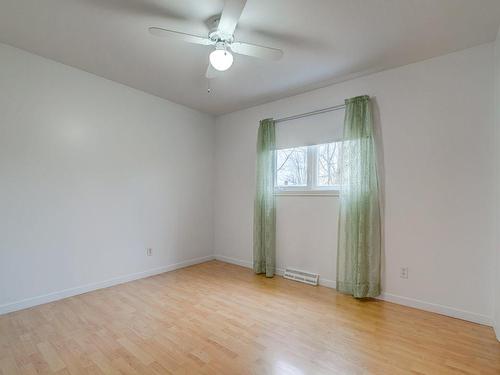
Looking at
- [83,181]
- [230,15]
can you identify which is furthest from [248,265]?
[230,15]

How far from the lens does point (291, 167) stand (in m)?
3.71

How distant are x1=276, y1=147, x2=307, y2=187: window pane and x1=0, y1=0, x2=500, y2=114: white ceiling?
39.3 inches

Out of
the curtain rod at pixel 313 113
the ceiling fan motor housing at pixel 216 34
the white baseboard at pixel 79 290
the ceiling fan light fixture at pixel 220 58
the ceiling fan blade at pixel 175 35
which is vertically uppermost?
the ceiling fan motor housing at pixel 216 34

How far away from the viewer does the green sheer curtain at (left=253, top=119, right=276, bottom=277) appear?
3680 mm

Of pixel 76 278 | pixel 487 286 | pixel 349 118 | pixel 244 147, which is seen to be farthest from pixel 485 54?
pixel 76 278

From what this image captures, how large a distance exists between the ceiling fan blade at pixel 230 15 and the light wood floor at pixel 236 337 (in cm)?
241

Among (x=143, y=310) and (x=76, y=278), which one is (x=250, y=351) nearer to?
(x=143, y=310)

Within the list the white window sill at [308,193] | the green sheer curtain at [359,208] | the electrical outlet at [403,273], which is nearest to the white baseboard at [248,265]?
the green sheer curtain at [359,208]

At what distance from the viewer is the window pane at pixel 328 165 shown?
3264 mm

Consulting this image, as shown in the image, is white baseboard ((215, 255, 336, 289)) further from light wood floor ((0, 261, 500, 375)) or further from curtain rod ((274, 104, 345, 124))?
curtain rod ((274, 104, 345, 124))

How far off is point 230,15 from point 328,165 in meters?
2.20

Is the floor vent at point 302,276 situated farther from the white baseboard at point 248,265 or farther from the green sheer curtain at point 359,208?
the green sheer curtain at point 359,208

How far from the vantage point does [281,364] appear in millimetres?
1735

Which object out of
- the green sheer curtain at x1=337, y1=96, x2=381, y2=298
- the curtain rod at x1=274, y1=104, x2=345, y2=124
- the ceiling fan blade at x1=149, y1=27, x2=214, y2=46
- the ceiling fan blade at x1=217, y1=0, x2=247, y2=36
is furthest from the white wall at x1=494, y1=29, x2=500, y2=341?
the ceiling fan blade at x1=149, y1=27, x2=214, y2=46
